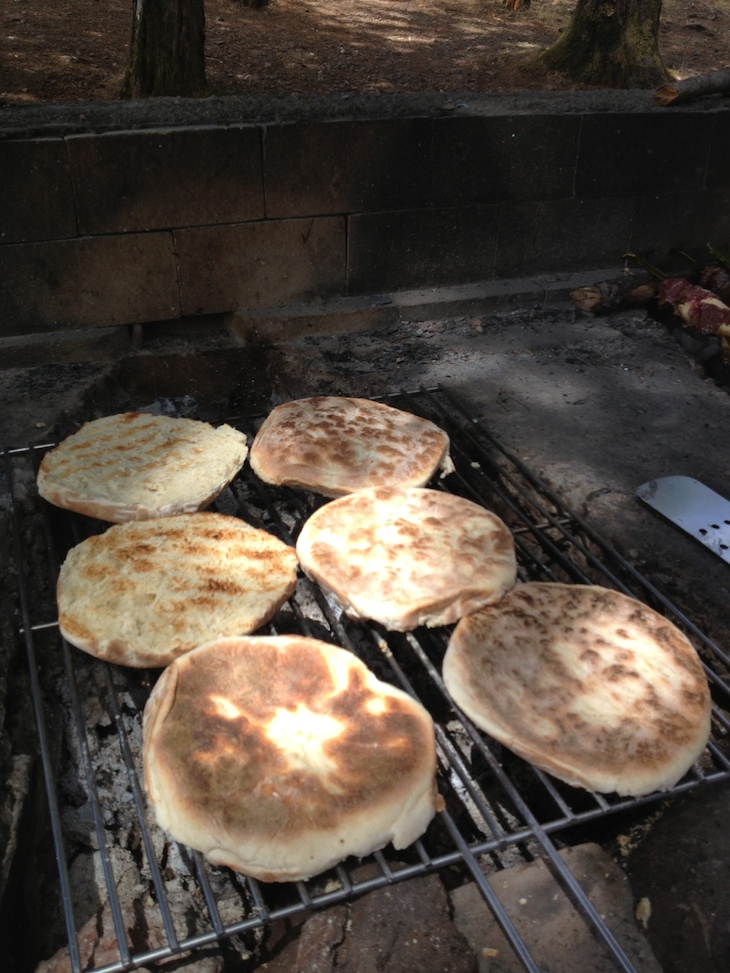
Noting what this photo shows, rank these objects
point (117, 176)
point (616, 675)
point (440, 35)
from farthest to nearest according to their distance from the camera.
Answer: point (440, 35)
point (117, 176)
point (616, 675)

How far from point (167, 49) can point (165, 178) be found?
182 inches

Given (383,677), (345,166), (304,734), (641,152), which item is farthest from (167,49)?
(304,734)

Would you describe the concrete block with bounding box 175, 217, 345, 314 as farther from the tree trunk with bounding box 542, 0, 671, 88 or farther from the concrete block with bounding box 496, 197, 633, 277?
the tree trunk with bounding box 542, 0, 671, 88

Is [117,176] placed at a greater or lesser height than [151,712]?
greater

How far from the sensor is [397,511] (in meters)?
3.44

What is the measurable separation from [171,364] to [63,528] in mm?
1740

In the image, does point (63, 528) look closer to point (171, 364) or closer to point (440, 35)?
point (171, 364)

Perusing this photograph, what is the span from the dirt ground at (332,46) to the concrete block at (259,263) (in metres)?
5.04

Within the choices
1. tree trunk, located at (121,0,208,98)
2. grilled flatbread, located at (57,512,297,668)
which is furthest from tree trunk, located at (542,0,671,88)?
grilled flatbread, located at (57,512,297,668)

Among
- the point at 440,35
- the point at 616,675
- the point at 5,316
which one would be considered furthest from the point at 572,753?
the point at 440,35

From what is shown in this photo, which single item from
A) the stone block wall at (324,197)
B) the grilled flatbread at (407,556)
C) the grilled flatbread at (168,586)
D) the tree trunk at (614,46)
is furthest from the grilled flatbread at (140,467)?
the tree trunk at (614,46)

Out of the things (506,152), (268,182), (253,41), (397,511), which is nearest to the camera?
(397,511)

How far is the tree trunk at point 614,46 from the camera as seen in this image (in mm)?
10547

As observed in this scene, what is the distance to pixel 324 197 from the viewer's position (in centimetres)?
526
